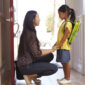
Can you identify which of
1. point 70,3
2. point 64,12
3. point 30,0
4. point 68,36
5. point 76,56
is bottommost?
point 76,56

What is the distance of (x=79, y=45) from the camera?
3.22 metres

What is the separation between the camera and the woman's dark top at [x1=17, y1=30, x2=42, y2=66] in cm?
185

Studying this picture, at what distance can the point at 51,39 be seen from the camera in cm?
689

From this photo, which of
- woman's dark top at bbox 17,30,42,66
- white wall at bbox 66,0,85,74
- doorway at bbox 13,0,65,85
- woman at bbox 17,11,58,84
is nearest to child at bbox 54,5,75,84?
woman at bbox 17,11,58,84

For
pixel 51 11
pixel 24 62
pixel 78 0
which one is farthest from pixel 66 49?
pixel 51 11

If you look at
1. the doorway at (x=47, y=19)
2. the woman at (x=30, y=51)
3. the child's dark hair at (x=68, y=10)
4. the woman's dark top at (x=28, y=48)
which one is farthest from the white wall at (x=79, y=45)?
the doorway at (x=47, y=19)

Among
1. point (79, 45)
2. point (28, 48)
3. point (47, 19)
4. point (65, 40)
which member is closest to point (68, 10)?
point (65, 40)

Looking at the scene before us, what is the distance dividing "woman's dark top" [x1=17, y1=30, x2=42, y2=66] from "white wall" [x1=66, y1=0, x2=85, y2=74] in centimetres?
134

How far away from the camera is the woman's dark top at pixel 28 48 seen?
6.06 ft

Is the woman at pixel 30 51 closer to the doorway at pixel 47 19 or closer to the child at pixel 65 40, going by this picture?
the child at pixel 65 40

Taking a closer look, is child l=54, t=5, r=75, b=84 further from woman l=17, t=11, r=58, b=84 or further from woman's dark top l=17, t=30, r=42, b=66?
woman's dark top l=17, t=30, r=42, b=66

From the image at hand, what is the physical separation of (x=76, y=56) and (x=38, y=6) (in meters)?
3.94

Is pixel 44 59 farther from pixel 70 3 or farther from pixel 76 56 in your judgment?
pixel 70 3

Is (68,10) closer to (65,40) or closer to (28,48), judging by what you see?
(65,40)
